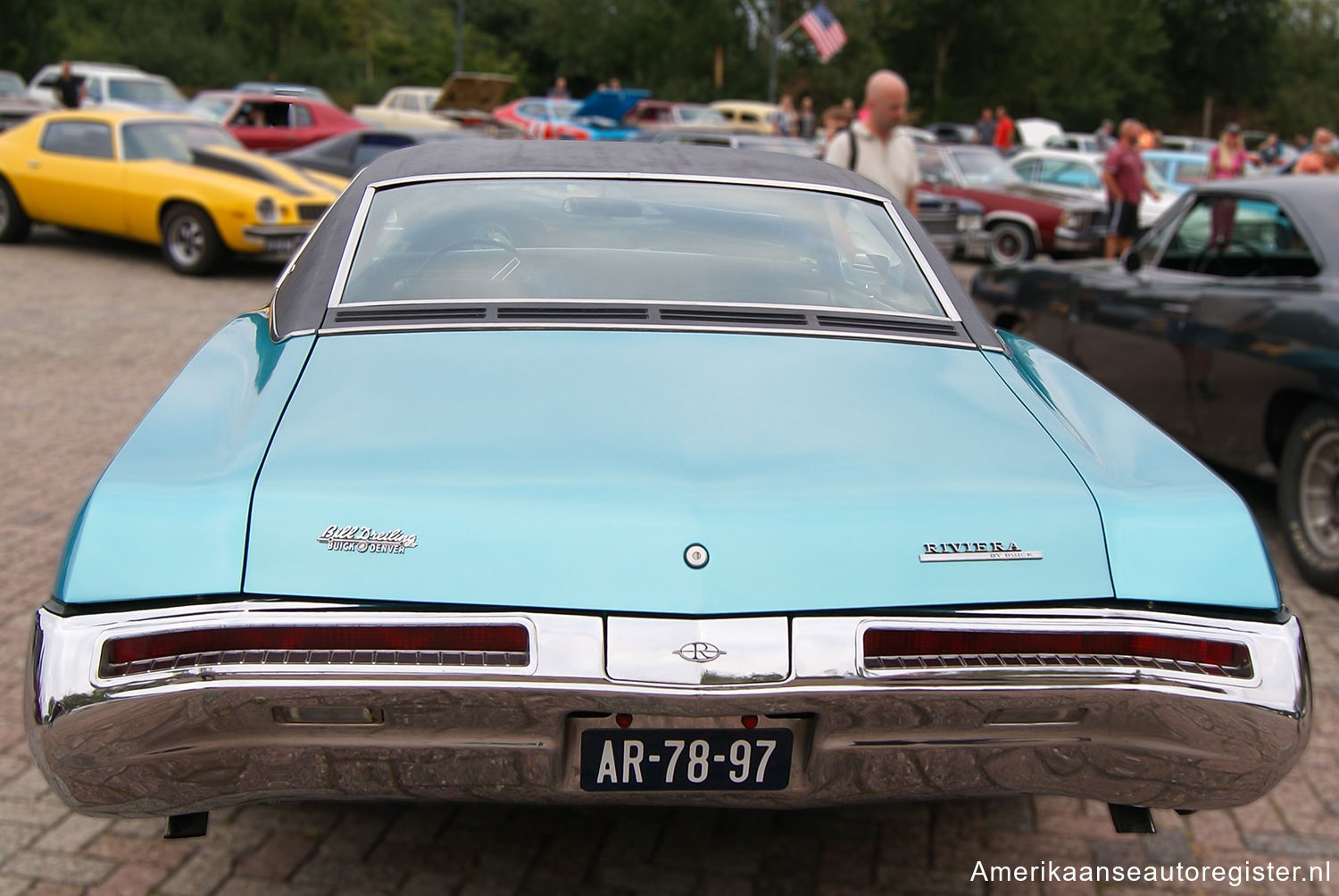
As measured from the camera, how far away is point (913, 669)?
2.15 m

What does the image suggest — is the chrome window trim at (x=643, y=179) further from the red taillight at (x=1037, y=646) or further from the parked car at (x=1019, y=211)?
the parked car at (x=1019, y=211)

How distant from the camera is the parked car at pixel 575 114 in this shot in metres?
26.6

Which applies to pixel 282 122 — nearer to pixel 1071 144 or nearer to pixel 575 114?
pixel 575 114

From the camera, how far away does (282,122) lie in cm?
1969

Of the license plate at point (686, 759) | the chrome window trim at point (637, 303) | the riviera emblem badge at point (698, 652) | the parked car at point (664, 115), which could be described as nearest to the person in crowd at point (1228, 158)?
the parked car at point (664, 115)

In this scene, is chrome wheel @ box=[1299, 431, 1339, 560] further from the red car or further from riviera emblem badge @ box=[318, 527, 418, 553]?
the red car

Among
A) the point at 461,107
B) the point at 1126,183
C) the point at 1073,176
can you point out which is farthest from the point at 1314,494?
the point at 461,107

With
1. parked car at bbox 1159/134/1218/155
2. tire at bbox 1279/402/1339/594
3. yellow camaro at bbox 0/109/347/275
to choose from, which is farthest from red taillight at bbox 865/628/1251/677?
parked car at bbox 1159/134/1218/155

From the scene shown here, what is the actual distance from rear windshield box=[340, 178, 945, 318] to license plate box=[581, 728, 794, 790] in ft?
4.13

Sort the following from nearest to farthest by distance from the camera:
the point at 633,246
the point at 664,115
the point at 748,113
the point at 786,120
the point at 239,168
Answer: the point at 633,246 < the point at 239,168 < the point at 786,120 < the point at 664,115 < the point at 748,113

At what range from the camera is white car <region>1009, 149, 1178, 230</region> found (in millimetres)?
16625

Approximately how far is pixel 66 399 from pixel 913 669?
651cm

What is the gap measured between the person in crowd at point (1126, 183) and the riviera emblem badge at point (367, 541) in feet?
38.9

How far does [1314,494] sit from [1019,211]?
35.9 ft
